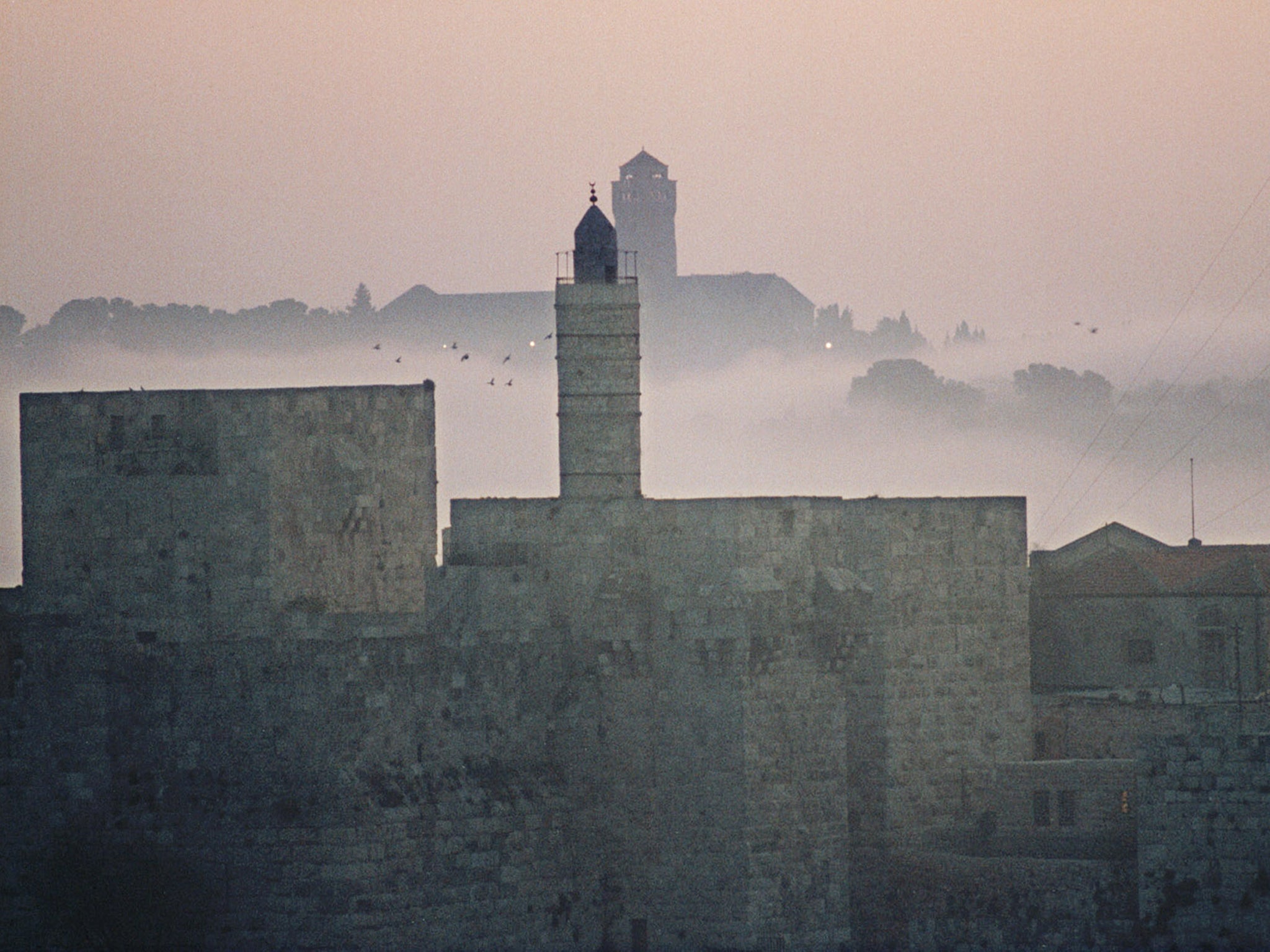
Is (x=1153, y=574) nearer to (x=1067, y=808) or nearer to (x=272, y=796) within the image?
(x=1067, y=808)

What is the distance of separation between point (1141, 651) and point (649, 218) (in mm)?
83859

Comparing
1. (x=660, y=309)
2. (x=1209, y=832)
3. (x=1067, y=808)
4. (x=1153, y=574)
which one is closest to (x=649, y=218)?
(x=660, y=309)

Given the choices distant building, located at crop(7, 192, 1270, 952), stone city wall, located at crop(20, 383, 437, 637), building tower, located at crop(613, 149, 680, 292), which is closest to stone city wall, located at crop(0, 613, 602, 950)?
distant building, located at crop(7, 192, 1270, 952)

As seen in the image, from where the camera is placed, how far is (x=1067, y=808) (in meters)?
65.6

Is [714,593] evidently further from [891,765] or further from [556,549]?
[891,765]

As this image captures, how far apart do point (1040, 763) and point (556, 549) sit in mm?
12111

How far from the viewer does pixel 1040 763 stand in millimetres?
65750

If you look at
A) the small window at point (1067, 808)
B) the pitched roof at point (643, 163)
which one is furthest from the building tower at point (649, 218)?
the small window at point (1067, 808)

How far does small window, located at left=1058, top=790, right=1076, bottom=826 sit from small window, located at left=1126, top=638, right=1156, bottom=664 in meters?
8.42

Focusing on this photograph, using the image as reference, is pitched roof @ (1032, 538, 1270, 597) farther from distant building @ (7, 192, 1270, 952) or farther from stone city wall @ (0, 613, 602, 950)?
stone city wall @ (0, 613, 602, 950)

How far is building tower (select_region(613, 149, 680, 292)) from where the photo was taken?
15375cm

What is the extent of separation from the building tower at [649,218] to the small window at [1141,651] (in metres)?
76.8

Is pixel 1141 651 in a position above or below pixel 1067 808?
above

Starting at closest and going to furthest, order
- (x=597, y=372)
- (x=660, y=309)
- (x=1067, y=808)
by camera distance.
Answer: (x=597, y=372), (x=1067, y=808), (x=660, y=309)
